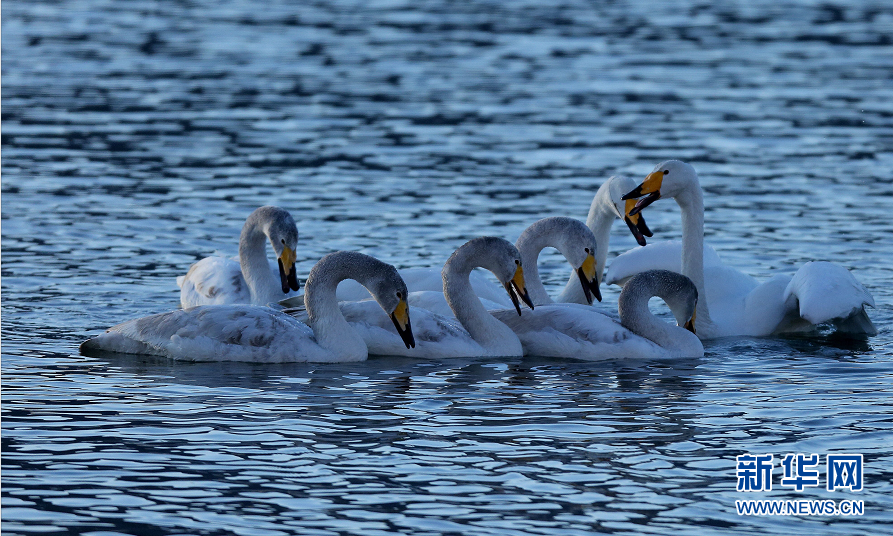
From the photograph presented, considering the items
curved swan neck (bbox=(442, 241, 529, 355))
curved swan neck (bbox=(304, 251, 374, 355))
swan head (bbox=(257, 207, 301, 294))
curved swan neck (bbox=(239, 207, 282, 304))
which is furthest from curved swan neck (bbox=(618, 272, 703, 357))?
curved swan neck (bbox=(239, 207, 282, 304))

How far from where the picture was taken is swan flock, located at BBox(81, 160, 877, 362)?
11766 millimetres

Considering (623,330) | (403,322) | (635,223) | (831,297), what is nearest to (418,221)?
(635,223)

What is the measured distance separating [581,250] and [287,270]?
2570mm

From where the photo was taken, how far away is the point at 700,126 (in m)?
22.6

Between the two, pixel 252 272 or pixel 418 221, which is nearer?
pixel 252 272

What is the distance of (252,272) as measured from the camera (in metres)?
13.5

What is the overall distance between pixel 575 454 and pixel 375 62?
19973mm

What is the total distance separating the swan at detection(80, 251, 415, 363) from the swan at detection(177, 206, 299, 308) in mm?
1348

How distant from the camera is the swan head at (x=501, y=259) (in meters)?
11.9

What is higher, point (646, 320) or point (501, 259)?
point (501, 259)

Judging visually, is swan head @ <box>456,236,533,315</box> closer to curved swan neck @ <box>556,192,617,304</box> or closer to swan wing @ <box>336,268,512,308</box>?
swan wing @ <box>336,268,512,308</box>

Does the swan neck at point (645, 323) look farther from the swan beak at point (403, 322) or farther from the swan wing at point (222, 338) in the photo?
the swan wing at point (222, 338)

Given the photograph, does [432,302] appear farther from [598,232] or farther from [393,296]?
[598,232]

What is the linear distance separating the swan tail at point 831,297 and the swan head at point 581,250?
164 cm
